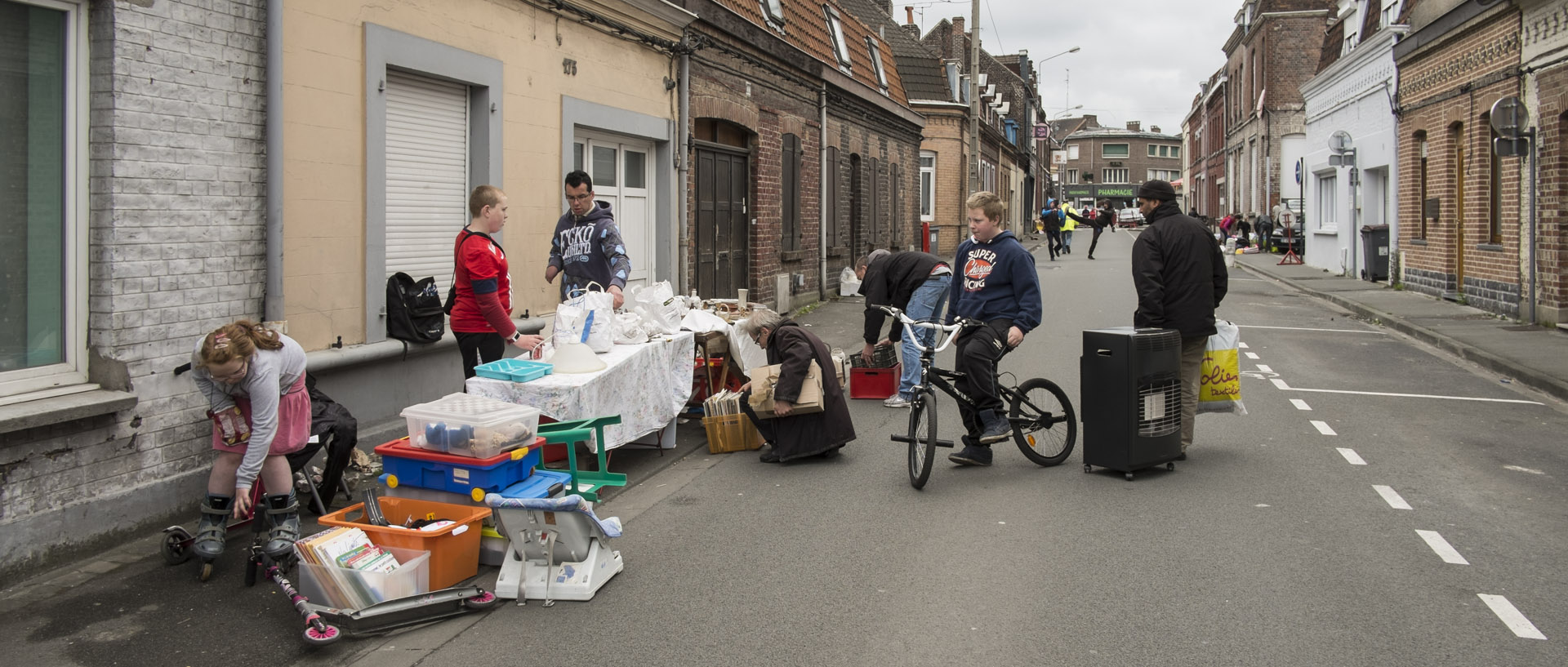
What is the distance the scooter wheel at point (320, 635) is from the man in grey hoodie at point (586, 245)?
3.93 m

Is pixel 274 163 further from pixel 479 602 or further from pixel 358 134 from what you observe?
pixel 479 602

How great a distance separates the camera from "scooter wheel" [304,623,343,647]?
4414 millimetres

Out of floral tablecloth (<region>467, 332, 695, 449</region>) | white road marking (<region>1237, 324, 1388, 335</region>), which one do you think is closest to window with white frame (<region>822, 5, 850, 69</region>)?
white road marking (<region>1237, 324, 1388, 335</region>)

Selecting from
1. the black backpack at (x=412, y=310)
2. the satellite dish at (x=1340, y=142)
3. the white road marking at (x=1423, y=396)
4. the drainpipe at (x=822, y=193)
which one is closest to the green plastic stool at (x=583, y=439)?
the black backpack at (x=412, y=310)

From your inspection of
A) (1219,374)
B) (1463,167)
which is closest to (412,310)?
(1219,374)

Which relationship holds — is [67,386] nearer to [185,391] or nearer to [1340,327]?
[185,391]

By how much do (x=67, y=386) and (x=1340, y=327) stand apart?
1579 centimetres

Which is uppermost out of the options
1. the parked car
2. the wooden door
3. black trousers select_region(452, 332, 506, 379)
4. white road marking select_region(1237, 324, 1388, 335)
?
the parked car

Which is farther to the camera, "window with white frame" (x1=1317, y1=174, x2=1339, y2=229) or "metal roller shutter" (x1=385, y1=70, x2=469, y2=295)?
"window with white frame" (x1=1317, y1=174, x2=1339, y2=229)

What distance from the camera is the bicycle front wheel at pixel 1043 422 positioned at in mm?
7562

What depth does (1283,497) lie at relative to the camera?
6.78 meters

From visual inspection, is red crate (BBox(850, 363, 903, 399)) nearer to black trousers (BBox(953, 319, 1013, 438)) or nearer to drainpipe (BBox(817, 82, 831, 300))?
black trousers (BBox(953, 319, 1013, 438))

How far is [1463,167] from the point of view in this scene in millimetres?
18281

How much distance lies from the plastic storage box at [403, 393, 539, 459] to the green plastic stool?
314 millimetres
